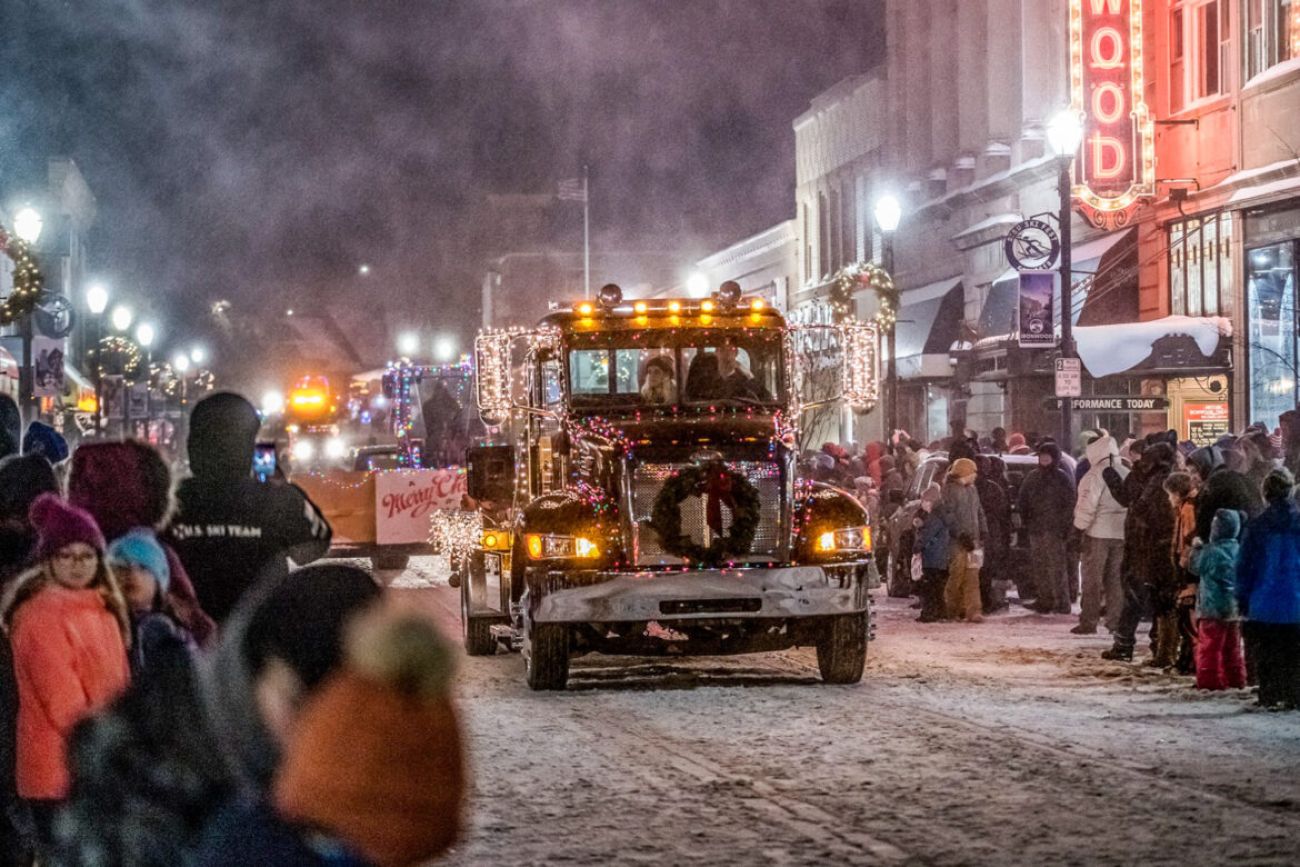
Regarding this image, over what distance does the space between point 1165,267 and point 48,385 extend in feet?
69.5

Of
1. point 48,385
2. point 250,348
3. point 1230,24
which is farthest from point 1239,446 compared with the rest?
point 250,348

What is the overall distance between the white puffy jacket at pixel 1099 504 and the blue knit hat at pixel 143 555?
13.4 meters

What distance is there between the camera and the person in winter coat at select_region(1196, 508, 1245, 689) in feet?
45.1

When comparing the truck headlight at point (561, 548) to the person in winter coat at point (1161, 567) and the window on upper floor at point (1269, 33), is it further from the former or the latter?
the window on upper floor at point (1269, 33)

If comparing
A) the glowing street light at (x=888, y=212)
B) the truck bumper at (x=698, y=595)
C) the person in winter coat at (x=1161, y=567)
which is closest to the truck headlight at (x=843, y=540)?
the truck bumper at (x=698, y=595)

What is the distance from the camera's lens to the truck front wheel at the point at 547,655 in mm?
14156

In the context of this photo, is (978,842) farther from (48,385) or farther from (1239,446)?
(48,385)

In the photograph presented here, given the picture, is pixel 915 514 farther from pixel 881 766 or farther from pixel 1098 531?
pixel 881 766

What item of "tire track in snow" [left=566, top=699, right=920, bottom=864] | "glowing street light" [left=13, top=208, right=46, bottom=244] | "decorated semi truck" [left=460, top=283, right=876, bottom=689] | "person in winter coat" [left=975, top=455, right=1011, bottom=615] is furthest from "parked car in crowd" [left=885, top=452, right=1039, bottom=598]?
"glowing street light" [left=13, top=208, right=46, bottom=244]

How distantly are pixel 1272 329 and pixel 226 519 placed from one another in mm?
22240

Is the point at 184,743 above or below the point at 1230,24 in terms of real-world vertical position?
below

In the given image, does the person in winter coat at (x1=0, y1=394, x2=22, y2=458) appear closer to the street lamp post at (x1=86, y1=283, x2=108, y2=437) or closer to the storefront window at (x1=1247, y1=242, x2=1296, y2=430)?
the storefront window at (x1=1247, y1=242, x2=1296, y2=430)

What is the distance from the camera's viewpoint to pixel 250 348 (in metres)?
130

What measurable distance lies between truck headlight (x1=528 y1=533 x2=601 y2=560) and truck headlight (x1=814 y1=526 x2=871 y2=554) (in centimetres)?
160
